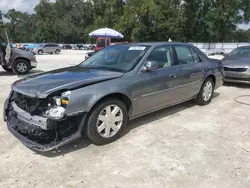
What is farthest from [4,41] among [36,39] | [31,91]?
[36,39]

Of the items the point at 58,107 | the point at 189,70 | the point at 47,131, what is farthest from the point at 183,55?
the point at 47,131

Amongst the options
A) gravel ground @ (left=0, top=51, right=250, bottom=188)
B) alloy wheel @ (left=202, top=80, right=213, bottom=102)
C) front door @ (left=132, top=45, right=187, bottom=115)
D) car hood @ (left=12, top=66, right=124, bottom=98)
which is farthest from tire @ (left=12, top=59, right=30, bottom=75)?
alloy wheel @ (left=202, top=80, right=213, bottom=102)

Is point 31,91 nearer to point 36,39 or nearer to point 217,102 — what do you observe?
point 217,102

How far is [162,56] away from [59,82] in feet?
6.63

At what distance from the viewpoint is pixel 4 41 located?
9281 millimetres

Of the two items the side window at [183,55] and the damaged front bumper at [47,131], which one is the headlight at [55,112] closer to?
the damaged front bumper at [47,131]

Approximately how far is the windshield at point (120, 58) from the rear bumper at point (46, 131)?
47.1 inches

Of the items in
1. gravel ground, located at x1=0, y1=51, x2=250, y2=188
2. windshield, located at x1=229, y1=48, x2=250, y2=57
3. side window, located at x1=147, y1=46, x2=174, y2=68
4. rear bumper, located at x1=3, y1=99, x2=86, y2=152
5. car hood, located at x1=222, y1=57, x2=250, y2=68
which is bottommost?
gravel ground, located at x1=0, y1=51, x2=250, y2=188

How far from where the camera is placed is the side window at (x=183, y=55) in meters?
4.42

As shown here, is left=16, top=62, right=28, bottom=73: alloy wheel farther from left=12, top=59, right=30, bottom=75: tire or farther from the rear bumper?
the rear bumper

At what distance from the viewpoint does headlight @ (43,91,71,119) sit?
2740 mm

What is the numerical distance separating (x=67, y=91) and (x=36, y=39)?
70.7 m

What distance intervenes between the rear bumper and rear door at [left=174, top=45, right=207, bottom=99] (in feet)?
7.78

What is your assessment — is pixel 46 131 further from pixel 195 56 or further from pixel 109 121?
pixel 195 56
